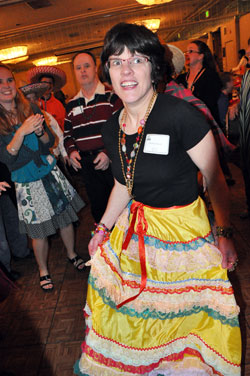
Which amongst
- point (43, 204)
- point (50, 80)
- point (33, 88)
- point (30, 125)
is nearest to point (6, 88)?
point (33, 88)

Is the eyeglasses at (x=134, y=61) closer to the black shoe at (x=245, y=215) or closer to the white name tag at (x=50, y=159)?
the white name tag at (x=50, y=159)

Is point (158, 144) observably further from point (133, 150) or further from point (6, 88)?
point (6, 88)

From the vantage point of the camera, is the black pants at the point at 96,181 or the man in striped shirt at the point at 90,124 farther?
the black pants at the point at 96,181

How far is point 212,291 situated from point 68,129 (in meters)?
2.05

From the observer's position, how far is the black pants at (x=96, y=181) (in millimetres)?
2777

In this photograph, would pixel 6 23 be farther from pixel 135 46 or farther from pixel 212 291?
pixel 212 291

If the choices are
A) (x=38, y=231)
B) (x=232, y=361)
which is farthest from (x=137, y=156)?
(x=38, y=231)

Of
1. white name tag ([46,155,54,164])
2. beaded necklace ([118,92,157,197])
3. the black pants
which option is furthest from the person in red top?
beaded necklace ([118,92,157,197])

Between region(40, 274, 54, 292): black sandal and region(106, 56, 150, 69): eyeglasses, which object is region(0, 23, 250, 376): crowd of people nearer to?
region(106, 56, 150, 69): eyeglasses

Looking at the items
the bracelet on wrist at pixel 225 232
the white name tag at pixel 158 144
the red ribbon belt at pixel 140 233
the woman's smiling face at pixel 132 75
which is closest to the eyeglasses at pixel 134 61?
the woman's smiling face at pixel 132 75

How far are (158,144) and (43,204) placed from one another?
57.5 inches

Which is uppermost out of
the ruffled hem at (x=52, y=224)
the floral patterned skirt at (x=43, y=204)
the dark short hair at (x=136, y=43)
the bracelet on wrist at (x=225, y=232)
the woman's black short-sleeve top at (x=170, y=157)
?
the dark short hair at (x=136, y=43)

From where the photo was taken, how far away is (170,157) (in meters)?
1.18

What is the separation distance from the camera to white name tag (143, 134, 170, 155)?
3.77 ft
